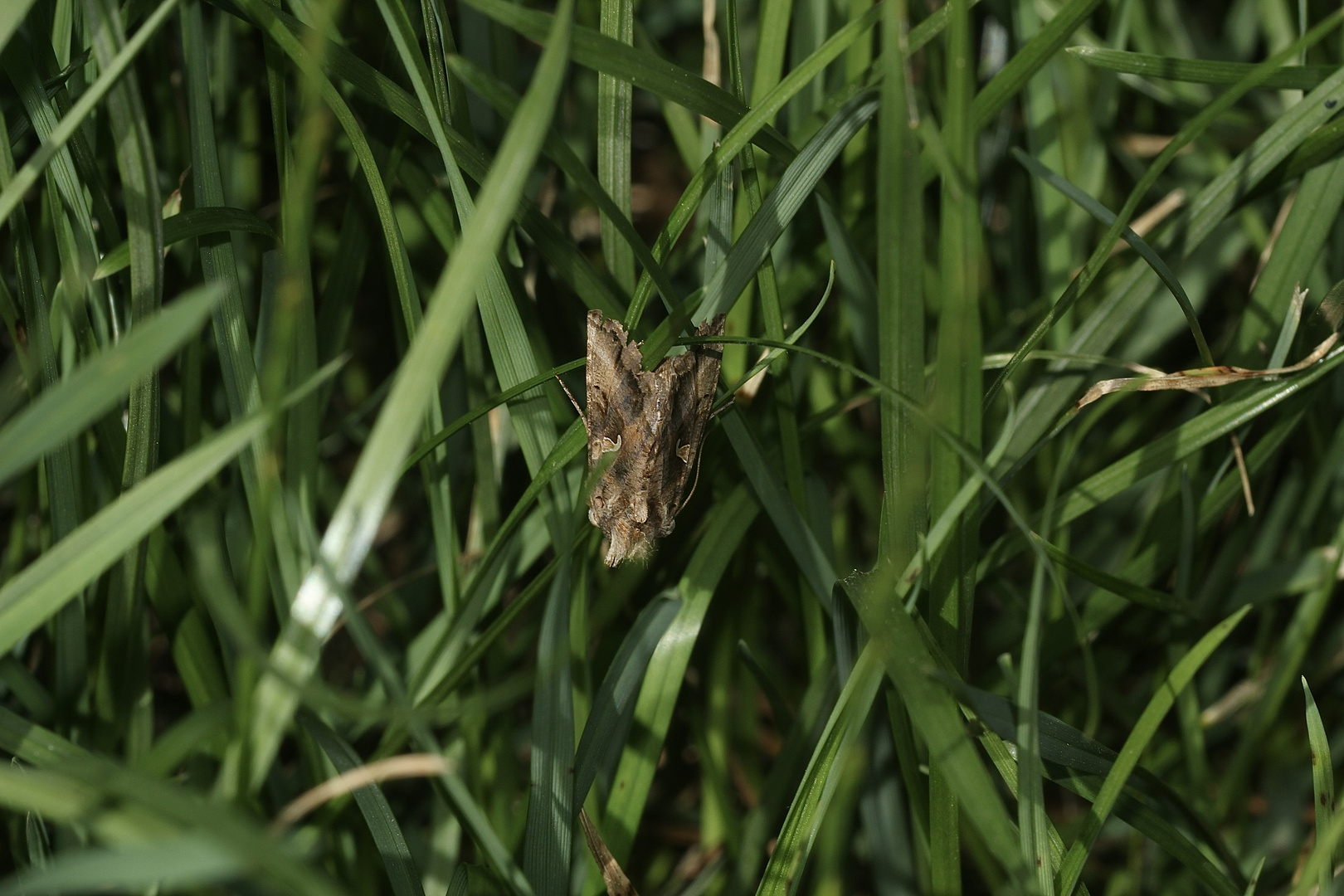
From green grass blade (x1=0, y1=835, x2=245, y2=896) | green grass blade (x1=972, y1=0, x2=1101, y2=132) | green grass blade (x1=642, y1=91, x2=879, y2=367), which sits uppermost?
green grass blade (x1=972, y1=0, x2=1101, y2=132)

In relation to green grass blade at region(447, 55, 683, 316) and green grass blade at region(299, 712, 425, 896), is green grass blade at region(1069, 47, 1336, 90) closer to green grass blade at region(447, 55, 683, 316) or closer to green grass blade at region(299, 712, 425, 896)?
green grass blade at region(447, 55, 683, 316)

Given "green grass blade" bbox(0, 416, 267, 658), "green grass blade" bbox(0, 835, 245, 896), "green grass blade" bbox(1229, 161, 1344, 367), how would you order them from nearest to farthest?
"green grass blade" bbox(0, 835, 245, 896)
"green grass blade" bbox(0, 416, 267, 658)
"green grass blade" bbox(1229, 161, 1344, 367)

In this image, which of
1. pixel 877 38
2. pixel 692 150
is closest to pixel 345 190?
pixel 692 150

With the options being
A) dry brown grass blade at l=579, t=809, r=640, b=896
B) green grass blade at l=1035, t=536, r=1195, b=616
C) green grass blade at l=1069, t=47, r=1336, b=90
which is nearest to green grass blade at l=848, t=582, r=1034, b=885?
green grass blade at l=1035, t=536, r=1195, b=616

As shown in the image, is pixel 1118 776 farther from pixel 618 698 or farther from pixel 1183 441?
pixel 618 698

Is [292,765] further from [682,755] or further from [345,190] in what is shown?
[345,190]

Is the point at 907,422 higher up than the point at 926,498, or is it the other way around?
the point at 907,422

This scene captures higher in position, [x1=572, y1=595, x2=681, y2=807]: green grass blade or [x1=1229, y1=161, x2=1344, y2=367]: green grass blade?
[x1=1229, y1=161, x2=1344, y2=367]: green grass blade
